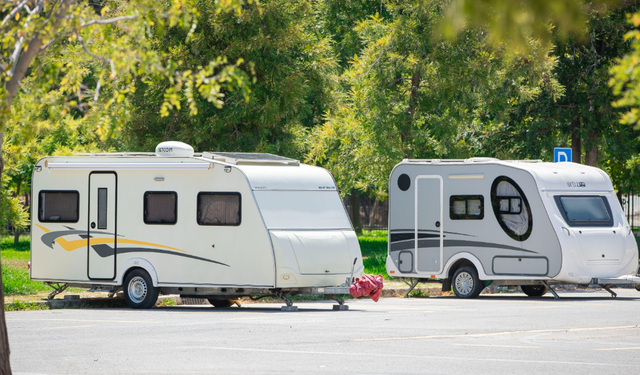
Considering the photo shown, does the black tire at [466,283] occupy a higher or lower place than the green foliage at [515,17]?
lower

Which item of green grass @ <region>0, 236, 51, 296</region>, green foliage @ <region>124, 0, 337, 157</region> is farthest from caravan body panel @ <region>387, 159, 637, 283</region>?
green grass @ <region>0, 236, 51, 296</region>

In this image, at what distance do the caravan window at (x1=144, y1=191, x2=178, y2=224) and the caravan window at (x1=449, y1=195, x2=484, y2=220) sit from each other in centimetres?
607

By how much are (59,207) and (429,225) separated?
757 cm

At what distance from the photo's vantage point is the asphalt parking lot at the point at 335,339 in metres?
10.6

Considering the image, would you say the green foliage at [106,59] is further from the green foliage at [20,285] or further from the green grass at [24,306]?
the green foliage at [20,285]

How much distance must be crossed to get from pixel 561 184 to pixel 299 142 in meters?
9.36

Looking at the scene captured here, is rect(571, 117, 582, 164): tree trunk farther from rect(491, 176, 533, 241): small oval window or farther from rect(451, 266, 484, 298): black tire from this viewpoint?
rect(451, 266, 484, 298): black tire

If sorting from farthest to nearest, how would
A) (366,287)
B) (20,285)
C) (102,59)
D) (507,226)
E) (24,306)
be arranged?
(20,285)
(507,226)
(24,306)
(366,287)
(102,59)

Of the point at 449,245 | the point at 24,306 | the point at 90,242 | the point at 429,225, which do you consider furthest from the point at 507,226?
the point at 24,306

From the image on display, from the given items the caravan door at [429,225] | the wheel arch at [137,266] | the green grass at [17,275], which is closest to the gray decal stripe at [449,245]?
the caravan door at [429,225]

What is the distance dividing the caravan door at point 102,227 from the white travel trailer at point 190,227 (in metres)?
0.02

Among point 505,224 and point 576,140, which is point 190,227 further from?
point 576,140

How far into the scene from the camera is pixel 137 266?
18266mm

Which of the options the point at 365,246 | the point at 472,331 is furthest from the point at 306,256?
the point at 365,246
